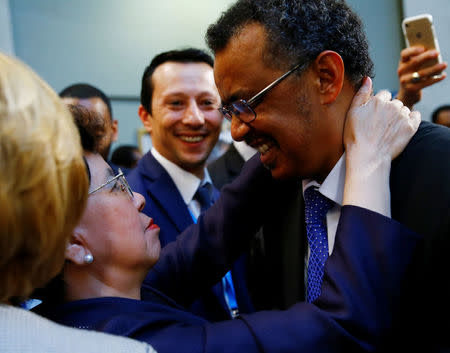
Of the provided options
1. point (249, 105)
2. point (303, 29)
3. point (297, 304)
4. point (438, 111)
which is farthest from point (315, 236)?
point (438, 111)

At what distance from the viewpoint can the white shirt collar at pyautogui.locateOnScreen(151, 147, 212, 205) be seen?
82.2 inches

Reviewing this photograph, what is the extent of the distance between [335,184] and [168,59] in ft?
4.15

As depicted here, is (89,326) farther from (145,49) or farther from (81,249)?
(145,49)

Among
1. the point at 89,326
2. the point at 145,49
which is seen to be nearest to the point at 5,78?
the point at 89,326

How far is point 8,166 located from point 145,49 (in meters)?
4.79

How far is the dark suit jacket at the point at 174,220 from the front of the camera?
1.84 metres

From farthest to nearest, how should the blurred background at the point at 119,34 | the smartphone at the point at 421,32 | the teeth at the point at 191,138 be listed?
1. the blurred background at the point at 119,34
2. the teeth at the point at 191,138
3. the smartphone at the point at 421,32

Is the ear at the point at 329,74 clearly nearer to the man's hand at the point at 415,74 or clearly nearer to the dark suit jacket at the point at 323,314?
the dark suit jacket at the point at 323,314

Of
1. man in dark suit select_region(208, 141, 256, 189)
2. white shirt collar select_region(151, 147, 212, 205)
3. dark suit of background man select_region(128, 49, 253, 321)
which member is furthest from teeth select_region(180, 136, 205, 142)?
man in dark suit select_region(208, 141, 256, 189)

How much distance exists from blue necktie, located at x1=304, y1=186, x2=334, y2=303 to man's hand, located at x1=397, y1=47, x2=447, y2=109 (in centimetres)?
71

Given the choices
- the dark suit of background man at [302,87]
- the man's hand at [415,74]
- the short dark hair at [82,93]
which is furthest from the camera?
the short dark hair at [82,93]

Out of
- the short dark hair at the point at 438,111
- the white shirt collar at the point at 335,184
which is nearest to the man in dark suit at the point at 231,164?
the white shirt collar at the point at 335,184

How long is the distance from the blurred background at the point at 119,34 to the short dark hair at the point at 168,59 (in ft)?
8.40

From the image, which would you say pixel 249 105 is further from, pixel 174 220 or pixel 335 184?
pixel 174 220
